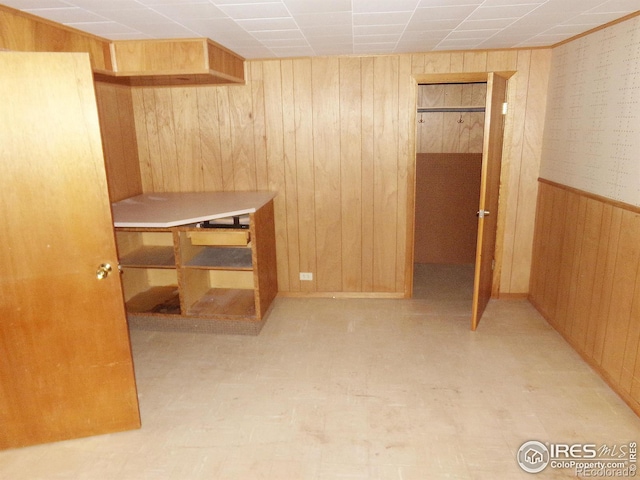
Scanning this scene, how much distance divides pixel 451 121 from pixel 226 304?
3074mm

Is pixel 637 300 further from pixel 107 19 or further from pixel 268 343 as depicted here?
pixel 107 19

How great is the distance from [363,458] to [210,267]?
5.85ft

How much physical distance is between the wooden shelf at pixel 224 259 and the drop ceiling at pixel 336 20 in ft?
5.11

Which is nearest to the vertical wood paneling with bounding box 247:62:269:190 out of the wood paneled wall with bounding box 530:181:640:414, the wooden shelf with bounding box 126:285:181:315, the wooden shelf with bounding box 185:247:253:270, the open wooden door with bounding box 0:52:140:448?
the wooden shelf with bounding box 185:247:253:270

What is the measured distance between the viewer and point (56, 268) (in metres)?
2.13

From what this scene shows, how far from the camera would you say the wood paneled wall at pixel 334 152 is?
3.73m

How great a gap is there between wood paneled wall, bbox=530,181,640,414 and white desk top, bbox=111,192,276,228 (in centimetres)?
224

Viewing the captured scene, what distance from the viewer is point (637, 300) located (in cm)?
244

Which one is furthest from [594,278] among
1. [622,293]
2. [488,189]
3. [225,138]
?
[225,138]

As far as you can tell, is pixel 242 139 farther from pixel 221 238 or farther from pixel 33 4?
pixel 33 4

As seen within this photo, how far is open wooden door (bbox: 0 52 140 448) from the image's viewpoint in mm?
1967

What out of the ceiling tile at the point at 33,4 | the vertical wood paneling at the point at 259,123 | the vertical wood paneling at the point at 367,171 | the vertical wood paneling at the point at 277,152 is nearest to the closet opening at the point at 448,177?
the vertical wood paneling at the point at 367,171

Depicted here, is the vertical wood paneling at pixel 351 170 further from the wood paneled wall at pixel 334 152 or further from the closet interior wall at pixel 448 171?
the closet interior wall at pixel 448 171

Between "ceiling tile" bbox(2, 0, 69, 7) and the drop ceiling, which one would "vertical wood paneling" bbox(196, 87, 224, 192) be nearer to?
the drop ceiling
